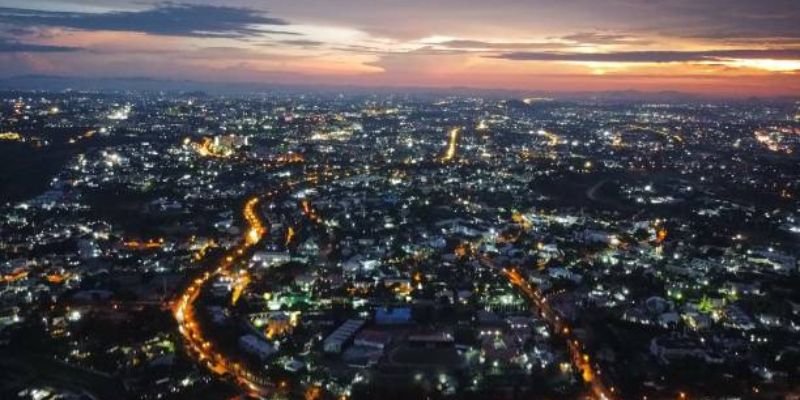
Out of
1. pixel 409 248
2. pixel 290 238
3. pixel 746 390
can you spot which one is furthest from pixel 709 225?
pixel 290 238

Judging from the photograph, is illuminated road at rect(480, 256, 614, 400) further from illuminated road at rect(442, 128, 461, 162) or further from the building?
illuminated road at rect(442, 128, 461, 162)

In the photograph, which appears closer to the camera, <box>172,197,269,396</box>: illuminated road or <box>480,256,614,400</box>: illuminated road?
<box>480,256,614,400</box>: illuminated road

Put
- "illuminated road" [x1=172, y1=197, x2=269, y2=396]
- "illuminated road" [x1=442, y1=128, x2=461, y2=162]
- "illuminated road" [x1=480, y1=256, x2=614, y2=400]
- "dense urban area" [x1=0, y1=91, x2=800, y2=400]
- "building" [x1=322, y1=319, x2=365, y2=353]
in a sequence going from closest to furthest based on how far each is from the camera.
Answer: "illuminated road" [x1=480, y1=256, x2=614, y2=400] → "illuminated road" [x1=172, y1=197, x2=269, y2=396] → "dense urban area" [x1=0, y1=91, x2=800, y2=400] → "building" [x1=322, y1=319, x2=365, y2=353] → "illuminated road" [x1=442, y1=128, x2=461, y2=162]

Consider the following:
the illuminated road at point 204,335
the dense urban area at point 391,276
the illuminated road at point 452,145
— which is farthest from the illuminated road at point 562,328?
the illuminated road at point 452,145

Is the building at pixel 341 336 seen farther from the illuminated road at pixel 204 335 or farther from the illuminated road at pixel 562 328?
the illuminated road at pixel 562 328

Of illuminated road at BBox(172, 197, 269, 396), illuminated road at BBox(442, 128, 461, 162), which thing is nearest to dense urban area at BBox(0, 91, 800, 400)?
illuminated road at BBox(172, 197, 269, 396)

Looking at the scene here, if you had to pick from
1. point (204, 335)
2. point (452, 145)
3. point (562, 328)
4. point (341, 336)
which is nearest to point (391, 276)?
point (341, 336)
